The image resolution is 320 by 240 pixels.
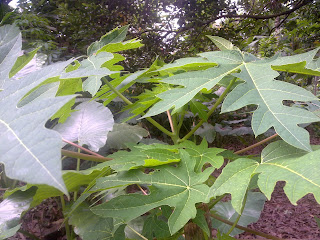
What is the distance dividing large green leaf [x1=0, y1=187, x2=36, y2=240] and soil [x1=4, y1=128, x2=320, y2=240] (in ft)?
4.07

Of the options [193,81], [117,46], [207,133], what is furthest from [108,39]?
[207,133]

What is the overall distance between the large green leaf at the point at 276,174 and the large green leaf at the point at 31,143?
30cm

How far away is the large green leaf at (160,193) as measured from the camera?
0.51m

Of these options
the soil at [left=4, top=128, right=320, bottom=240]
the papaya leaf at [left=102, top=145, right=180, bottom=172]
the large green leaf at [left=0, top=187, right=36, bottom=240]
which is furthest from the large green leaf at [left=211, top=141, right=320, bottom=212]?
the soil at [left=4, top=128, right=320, bottom=240]

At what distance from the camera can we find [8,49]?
1.99 feet

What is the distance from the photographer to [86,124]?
34.7 inches

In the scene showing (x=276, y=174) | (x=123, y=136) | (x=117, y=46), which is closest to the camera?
(x=276, y=174)

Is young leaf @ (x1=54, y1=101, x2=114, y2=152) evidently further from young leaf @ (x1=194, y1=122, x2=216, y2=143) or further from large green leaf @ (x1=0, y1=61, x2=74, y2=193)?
young leaf @ (x1=194, y1=122, x2=216, y2=143)

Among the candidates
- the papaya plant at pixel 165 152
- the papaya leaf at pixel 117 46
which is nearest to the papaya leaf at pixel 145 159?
the papaya plant at pixel 165 152

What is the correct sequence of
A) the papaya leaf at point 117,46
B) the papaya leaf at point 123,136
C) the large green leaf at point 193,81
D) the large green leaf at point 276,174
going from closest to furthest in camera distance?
the large green leaf at point 276,174, the large green leaf at point 193,81, the papaya leaf at point 117,46, the papaya leaf at point 123,136

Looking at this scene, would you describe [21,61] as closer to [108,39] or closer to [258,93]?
[108,39]

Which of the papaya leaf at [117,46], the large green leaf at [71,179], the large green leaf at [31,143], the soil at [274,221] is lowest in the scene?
the soil at [274,221]

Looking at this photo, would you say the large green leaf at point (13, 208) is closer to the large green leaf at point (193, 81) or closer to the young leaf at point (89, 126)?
the young leaf at point (89, 126)

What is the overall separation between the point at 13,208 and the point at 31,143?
0.36 m
